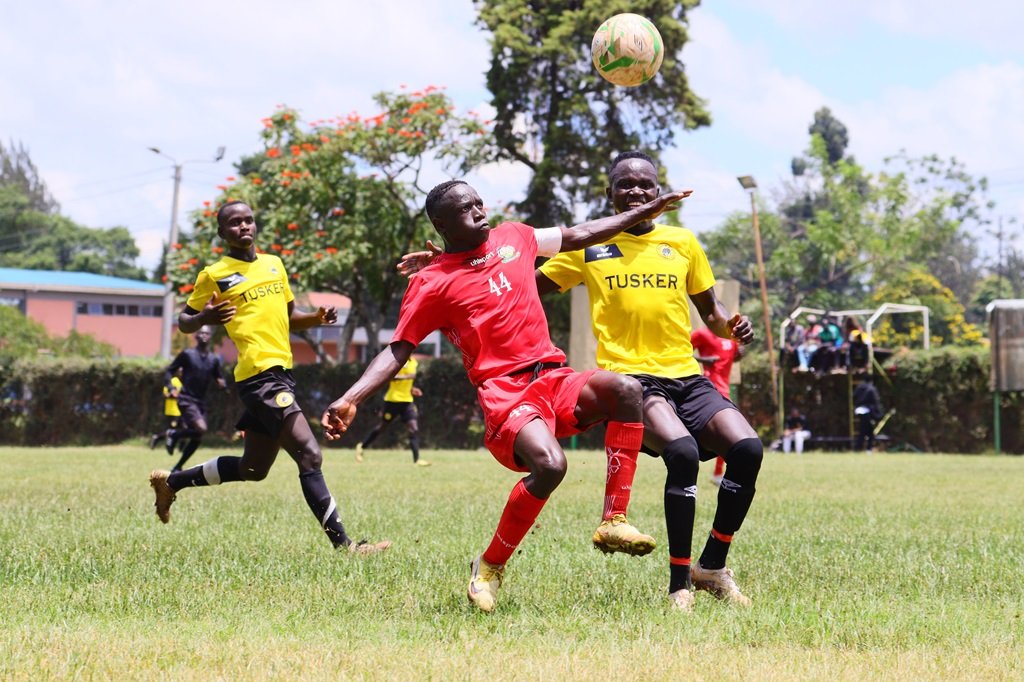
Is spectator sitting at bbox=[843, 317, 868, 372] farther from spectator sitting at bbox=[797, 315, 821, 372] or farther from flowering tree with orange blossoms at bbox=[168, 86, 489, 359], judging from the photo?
flowering tree with orange blossoms at bbox=[168, 86, 489, 359]

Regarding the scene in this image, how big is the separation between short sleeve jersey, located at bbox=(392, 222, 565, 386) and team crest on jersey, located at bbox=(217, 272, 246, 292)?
292 cm

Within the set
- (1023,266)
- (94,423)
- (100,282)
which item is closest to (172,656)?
(94,423)

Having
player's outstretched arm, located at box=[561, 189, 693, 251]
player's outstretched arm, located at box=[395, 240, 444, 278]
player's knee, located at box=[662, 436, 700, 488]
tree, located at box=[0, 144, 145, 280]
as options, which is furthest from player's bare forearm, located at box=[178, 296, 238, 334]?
tree, located at box=[0, 144, 145, 280]

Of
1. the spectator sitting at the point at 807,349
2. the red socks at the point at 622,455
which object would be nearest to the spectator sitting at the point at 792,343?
the spectator sitting at the point at 807,349

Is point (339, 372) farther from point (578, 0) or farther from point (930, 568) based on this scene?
point (930, 568)

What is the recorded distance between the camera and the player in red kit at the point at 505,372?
5.51 metres

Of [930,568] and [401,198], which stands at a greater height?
[401,198]

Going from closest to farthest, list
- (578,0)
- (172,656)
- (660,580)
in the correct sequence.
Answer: (172,656) → (660,580) → (578,0)

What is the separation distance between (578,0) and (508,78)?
2.68 metres

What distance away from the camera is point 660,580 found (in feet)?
21.2

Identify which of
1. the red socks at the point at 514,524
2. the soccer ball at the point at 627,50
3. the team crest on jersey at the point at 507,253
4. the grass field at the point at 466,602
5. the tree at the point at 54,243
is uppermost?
the tree at the point at 54,243

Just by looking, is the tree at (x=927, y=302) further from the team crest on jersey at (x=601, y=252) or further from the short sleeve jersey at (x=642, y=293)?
the team crest on jersey at (x=601, y=252)

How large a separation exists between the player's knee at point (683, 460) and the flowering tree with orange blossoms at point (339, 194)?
22511mm

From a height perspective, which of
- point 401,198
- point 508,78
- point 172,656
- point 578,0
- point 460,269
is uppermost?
point 578,0
